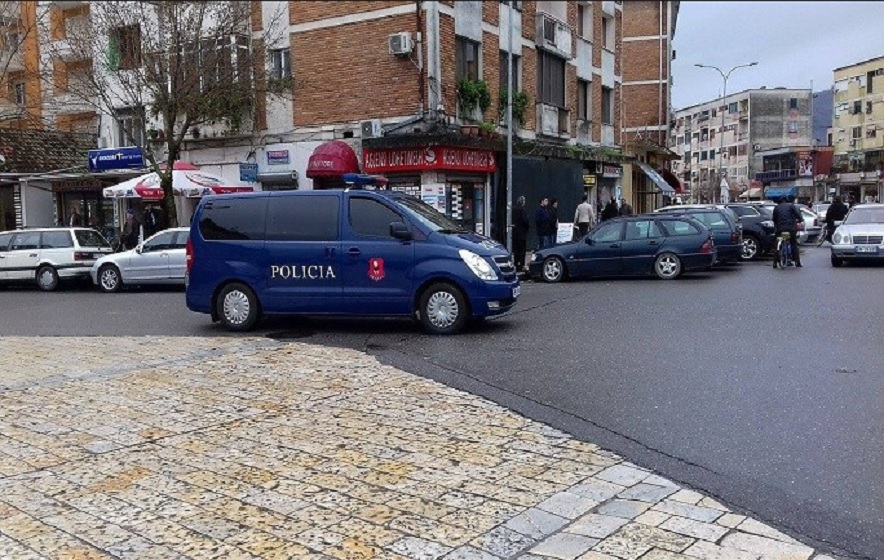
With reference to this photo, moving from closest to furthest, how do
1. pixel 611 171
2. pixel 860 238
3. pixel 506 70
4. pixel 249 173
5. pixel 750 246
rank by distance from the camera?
pixel 860 238
pixel 750 246
pixel 249 173
pixel 506 70
pixel 611 171

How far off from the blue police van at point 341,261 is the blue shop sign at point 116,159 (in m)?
15.3

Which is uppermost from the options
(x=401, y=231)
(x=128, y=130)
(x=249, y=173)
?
(x=128, y=130)

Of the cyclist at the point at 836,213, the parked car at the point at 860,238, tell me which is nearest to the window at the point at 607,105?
the cyclist at the point at 836,213

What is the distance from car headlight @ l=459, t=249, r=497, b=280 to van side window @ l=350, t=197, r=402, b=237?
1.09 m

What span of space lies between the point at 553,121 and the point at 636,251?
40.8ft

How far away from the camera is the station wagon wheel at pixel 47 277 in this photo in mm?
20508

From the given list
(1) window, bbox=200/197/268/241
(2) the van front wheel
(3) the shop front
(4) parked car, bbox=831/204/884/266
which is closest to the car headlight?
(2) the van front wheel

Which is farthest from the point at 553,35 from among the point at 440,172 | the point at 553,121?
the point at 440,172

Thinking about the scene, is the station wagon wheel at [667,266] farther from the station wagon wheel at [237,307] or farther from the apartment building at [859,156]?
the apartment building at [859,156]

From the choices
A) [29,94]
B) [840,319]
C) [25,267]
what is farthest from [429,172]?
[29,94]

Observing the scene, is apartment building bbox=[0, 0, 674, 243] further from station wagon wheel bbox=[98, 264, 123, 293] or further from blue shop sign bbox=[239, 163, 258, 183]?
station wagon wheel bbox=[98, 264, 123, 293]

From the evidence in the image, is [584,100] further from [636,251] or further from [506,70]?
[636,251]

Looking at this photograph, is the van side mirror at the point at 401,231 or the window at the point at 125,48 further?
the window at the point at 125,48

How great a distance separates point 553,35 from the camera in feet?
94.4
